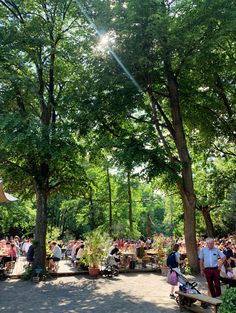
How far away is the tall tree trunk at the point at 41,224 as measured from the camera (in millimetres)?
16567

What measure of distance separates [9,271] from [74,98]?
8.79 m

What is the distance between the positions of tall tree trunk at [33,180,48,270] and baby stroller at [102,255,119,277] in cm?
286

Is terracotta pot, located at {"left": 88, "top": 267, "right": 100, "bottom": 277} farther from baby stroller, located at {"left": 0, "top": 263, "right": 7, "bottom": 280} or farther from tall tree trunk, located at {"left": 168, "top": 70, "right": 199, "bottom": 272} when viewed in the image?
tall tree trunk, located at {"left": 168, "top": 70, "right": 199, "bottom": 272}

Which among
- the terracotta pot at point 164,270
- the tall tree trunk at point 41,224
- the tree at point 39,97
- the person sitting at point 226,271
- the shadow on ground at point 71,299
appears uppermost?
the tree at point 39,97

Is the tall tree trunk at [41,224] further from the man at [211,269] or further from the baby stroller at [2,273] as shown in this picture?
the man at [211,269]

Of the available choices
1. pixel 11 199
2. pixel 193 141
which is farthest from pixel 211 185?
pixel 11 199

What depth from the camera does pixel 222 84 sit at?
1852cm

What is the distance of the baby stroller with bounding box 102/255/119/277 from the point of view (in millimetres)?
16219

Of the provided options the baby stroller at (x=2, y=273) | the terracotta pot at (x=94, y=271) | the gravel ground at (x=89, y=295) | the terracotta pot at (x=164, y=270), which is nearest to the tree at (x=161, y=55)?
the terracotta pot at (x=164, y=270)

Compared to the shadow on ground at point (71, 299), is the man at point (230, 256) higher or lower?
higher

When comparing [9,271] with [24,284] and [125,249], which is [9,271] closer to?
[24,284]

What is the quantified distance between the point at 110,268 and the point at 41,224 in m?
3.84

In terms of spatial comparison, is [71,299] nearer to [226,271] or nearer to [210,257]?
[210,257]

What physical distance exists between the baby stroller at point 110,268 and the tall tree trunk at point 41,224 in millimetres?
2861
